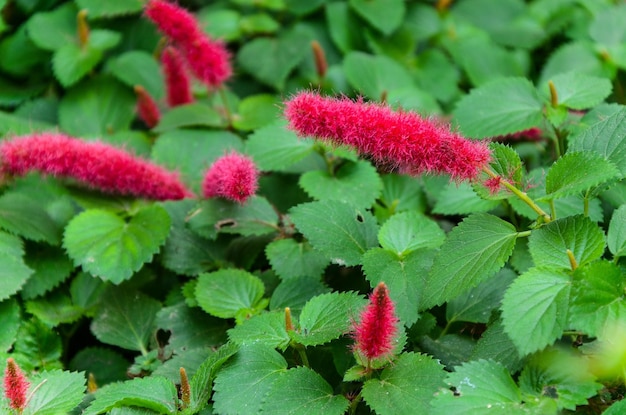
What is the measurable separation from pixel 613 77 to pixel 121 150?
1648 millimetres

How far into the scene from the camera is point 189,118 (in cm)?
232

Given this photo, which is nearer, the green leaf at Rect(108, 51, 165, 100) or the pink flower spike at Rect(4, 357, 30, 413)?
the pink flower spike at Rect(4, 357, 30, 413)

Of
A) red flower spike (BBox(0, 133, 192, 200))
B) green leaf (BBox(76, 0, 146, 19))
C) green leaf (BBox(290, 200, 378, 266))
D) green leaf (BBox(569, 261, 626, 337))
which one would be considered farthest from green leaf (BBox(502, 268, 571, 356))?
green leaf (BBox(76, 0, 146, 19))

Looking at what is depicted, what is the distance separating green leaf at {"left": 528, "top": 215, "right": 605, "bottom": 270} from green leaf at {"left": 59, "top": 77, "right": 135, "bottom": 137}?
1.58m

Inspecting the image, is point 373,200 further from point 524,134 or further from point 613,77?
point 613,77

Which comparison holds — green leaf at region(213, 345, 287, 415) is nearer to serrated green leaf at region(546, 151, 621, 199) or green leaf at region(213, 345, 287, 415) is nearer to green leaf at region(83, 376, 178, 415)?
green leaf at region(83, 376, 178, 415)

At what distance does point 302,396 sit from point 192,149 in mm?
1132

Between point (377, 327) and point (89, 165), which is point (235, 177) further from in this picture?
point (377, 327)

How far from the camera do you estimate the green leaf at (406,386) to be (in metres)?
1.29

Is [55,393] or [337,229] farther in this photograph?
[337,229]

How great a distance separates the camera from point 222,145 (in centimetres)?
229

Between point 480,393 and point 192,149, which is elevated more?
point 480,393

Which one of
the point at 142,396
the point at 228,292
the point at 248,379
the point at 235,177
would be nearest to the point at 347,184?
the point at 235,177

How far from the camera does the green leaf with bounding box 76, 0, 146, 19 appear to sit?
105 inches
